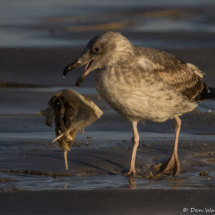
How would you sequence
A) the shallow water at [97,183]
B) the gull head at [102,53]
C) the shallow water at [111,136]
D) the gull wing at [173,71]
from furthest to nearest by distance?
the shallow water at [111,136] → the gull wing at [173,71] → the gull head at [102,53] → the shallow water at [97,183]

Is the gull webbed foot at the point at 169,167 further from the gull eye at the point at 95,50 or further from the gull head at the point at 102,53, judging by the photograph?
the gull eye at the point at 95,50

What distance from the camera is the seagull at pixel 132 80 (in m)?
5.45

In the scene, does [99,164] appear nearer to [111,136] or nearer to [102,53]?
[102,53]

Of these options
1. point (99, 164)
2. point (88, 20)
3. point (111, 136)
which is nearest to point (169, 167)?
point (99, 164)

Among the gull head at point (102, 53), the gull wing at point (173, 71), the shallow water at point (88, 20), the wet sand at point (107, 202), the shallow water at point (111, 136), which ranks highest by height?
the shallow water at point (88, 20)

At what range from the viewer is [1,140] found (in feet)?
22.5

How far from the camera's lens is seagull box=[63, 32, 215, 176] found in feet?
17.9

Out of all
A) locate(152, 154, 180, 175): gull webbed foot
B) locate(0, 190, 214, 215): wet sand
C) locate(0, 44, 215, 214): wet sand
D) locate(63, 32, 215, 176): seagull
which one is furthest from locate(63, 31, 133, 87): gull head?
locate(0, 190, 214, 215): wet sand

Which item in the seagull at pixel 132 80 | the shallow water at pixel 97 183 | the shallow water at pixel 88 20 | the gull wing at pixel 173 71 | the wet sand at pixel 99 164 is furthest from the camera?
the shallow water at pixel 88 20

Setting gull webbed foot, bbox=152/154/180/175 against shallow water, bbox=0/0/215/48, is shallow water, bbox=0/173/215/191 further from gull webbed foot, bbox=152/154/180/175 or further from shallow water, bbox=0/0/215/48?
shallow water, bbox=0/0/215/48

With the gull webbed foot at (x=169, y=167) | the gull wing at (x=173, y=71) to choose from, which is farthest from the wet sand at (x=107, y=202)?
the gull wing at (x=173, y=71)

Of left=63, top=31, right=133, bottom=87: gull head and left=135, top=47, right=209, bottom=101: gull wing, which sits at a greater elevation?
left=63, top=31, right=133, bottom=87: gull head

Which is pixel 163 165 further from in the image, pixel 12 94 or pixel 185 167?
pixel 12 94

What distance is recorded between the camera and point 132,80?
17.9 ft
